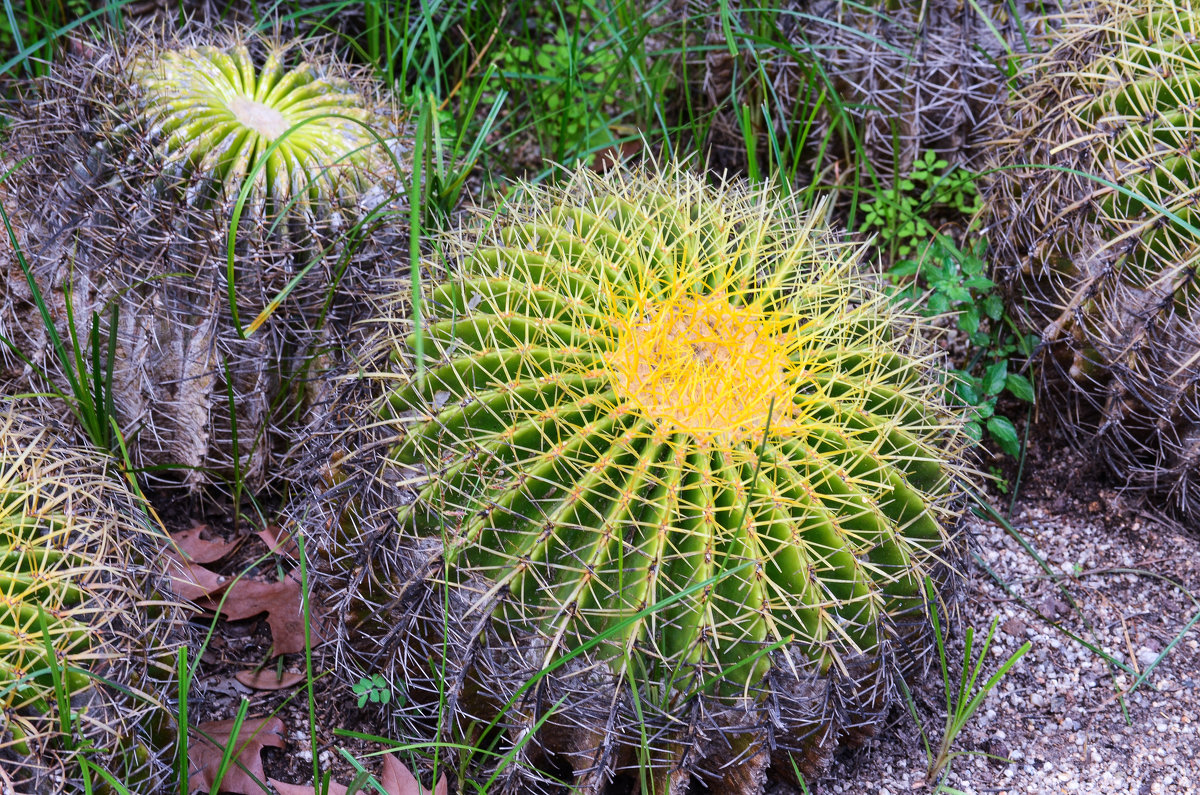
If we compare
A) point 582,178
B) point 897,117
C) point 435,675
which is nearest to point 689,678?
point 435,675

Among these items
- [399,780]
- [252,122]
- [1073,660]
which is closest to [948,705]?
[1073,660]

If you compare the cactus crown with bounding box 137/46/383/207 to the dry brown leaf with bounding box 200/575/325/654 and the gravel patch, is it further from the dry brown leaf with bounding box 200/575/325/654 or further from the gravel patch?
the gravel patch

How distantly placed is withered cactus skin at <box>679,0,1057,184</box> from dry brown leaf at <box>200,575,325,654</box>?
2102 millimetres

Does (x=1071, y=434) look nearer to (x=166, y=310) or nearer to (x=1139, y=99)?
(x=1139, y=99)

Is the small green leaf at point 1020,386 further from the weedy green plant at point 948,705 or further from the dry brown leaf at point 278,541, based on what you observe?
the dry brown leaf at point 278,541

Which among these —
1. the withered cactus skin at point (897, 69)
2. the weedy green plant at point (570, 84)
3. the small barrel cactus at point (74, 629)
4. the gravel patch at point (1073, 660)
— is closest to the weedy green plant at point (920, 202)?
the withered cactus skin at point (897, 69)

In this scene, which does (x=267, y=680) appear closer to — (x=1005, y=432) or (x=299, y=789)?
(x=299, y=789)

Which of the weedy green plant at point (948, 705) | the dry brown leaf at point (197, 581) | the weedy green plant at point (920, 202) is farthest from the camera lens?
the weedy green plant at point (920, 202)

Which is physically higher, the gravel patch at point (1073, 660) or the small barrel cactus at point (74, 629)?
the small barrel cactus at point (74, 629)

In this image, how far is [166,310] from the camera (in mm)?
2672

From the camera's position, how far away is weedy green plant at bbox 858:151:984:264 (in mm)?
3459

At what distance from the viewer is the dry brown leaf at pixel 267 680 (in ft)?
8.63

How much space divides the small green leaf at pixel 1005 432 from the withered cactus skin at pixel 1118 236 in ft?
0.55

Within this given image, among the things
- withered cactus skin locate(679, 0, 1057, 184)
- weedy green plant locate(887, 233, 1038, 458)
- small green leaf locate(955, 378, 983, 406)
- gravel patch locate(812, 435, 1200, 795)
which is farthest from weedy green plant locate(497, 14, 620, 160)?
gravel patch locate(812, 435, 1200, 795)
